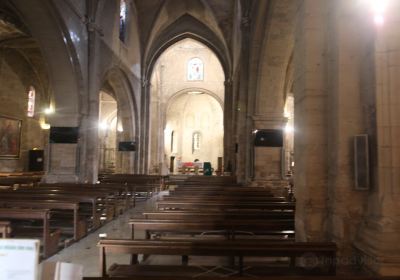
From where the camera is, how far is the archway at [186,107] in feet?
105

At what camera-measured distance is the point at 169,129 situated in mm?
37969

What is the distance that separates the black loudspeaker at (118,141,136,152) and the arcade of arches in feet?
0.70

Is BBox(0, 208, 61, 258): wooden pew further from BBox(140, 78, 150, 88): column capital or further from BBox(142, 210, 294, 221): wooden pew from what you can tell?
BBox(140, 78, 150, 88): column capital

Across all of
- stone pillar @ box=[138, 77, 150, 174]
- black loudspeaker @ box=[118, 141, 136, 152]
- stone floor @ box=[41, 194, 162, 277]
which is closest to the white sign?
stone floor @ box=[41, 194, 162, 277]

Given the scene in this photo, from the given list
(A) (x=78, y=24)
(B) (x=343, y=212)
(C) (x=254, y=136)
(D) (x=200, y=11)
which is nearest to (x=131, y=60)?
(D) (x=200, y=11)

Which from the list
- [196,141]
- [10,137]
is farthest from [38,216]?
[196,141]

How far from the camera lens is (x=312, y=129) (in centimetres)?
490

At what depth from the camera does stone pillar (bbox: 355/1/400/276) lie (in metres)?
3.78

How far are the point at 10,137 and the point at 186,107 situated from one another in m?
20.6

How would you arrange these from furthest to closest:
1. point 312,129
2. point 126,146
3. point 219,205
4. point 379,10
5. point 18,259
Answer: point 126,146
point 219,205
point 312,129
point 379,10
point 18,259

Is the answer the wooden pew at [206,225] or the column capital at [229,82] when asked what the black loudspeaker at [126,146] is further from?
the wooden pew at [206,225]

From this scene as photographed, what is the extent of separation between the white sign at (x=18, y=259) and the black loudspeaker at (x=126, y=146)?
21.1 m

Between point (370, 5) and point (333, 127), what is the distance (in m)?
1.55

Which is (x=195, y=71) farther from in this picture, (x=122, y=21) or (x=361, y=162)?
(x=361, y=162)
